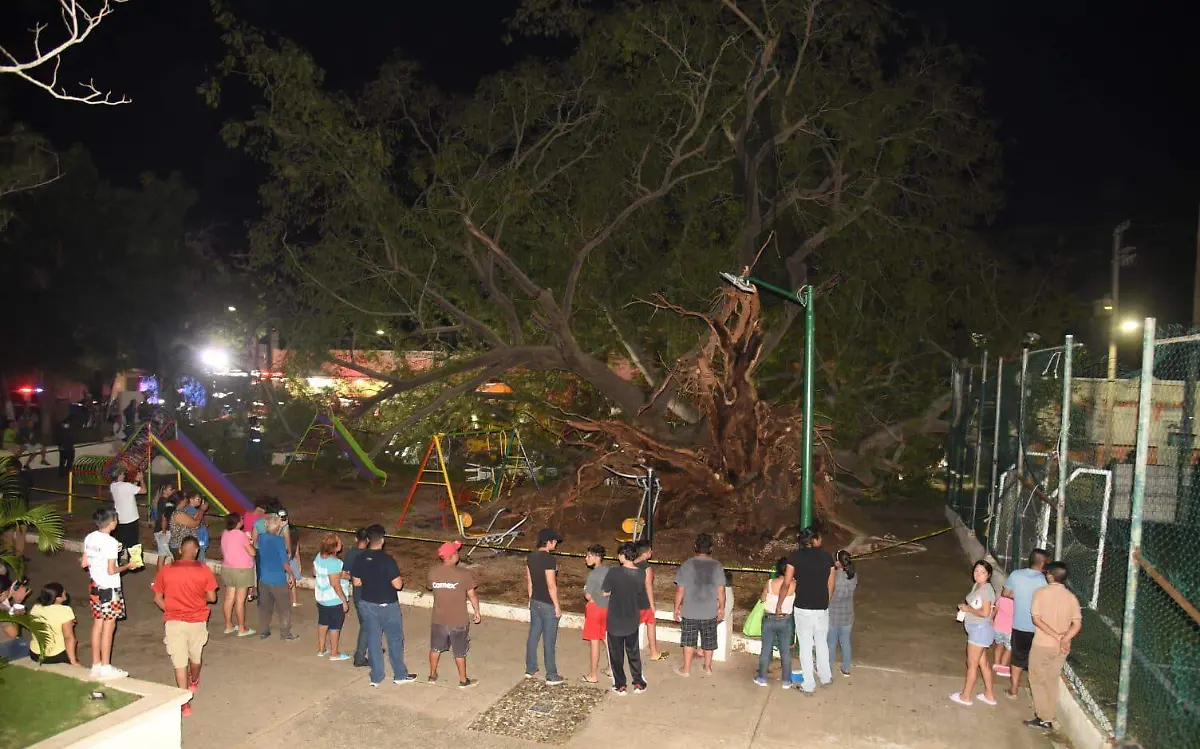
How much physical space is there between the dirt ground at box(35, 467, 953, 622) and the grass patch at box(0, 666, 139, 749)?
533 centimetres

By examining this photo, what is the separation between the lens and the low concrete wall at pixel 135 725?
5676mm

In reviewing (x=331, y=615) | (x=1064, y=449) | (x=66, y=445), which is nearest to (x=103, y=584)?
(x=331, y=615)

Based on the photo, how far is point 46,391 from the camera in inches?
1328

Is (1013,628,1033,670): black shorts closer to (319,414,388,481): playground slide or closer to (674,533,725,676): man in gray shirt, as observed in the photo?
(674,533,725,676): man in gray shirt

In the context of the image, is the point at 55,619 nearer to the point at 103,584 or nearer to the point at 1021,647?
the point at 103,584

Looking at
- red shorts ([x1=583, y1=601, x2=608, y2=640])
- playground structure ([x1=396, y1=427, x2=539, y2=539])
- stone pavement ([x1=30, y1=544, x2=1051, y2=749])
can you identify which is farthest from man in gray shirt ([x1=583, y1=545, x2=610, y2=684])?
playground structure ([x1=396, y1=427, x2=539, y2=539])

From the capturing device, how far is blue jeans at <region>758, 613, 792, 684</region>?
26.2ft

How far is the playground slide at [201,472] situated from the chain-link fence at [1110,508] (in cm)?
1208

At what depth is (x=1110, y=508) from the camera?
12.0 metres

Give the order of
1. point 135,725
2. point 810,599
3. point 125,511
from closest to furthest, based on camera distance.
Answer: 1. point 135,725
2. point 810,599
3. point 125,511

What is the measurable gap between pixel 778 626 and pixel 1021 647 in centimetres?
206

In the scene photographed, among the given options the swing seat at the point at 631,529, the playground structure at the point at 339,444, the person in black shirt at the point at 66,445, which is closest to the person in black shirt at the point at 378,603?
the swing seat at the point at 631,529

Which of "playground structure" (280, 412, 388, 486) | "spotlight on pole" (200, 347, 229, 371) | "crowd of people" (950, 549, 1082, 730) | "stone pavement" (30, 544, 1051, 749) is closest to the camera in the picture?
"crowd of people" (950, 549, 1082, 730)

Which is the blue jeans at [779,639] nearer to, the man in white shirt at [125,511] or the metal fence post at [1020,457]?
the metal fence post at [1020,457]
